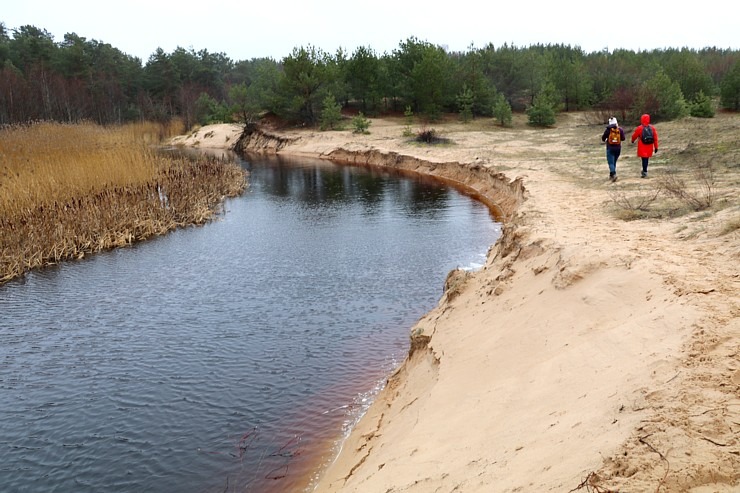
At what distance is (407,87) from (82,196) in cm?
3471

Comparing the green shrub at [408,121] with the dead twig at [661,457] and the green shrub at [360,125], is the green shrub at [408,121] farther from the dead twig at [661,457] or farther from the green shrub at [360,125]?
the dead twig at [661,457]

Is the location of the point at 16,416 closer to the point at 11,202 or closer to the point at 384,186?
the point at 11,202

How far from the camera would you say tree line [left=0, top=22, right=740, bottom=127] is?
4172 cm

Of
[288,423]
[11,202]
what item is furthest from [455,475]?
[11,202]

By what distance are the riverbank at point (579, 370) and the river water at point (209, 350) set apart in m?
1.08

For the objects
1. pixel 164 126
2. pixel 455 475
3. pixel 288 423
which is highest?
pixel 164 126

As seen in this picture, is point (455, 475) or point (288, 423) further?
point (288, 423)

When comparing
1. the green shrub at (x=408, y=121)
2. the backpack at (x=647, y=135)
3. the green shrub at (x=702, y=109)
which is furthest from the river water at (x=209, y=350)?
the green shrub at (x=408, y=121)

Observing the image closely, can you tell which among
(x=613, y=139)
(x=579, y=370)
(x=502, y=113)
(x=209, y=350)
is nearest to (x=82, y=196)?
(x=209, y=350)

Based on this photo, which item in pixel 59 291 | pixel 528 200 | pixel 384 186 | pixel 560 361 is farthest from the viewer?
pixel 384 186

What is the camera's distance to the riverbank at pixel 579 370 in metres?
3.60

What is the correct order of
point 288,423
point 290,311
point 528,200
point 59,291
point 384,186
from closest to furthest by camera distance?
point 288,423
point 290,311
point 59,291
point 528,200
point 384,186

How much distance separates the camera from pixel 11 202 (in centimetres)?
1669

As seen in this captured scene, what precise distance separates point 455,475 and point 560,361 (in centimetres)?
181
